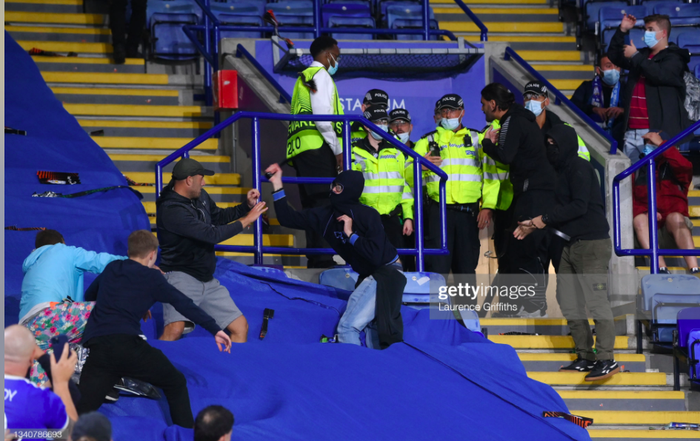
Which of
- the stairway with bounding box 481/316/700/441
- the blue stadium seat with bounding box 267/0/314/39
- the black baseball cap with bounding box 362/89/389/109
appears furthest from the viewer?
the blue stadium seat with bounding box 267/0/314/39

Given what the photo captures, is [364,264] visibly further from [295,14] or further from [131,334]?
[295,14]

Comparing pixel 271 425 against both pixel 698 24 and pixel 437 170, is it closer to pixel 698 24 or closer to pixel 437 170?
pixel 437 170

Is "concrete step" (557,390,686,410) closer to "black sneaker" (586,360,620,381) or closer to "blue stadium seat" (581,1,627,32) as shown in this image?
"black sneaker" (586,360,620,381)

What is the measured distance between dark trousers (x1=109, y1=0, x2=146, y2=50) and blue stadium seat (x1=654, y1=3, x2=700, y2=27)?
19.6ft

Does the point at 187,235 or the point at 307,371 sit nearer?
the point at 307,371

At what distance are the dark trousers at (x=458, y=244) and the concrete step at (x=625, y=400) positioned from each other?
134 cm

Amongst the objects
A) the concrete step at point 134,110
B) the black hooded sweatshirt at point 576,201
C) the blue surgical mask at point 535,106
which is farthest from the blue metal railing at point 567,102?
the concrete step at point 134,110

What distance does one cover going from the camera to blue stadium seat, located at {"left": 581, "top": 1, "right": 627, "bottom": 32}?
38.5 feet

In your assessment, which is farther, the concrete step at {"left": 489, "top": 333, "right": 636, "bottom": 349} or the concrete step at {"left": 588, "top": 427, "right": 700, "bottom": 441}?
the concrete step at {"left": 489, "top": 333, "right": 636, "bottom": 349}

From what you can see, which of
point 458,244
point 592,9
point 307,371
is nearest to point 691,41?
point 592,9

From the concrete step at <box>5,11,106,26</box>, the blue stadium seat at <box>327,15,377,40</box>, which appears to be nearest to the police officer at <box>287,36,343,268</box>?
the blue stadium seat at <box>327,15,377,40</box>

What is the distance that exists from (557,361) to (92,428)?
14.7ft

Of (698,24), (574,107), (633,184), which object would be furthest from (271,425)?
(698,24)

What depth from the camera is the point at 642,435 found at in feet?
21.6
